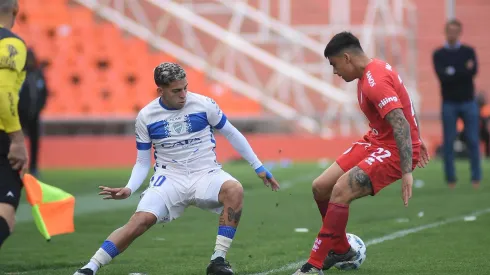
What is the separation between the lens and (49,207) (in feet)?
28.6

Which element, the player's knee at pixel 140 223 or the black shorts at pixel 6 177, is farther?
the player's knee at pixel 140 223

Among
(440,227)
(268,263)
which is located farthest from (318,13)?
(268,263)

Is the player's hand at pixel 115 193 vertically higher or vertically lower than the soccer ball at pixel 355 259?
higher

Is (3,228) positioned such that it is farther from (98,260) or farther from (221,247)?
(221,247)

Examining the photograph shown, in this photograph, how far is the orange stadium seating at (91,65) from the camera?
88.2 feet

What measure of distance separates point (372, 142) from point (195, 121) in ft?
4.12

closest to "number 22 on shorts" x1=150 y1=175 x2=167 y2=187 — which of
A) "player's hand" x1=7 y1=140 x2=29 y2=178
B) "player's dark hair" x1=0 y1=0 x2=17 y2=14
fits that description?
"player's hand" x1=7 y1=140 x2=29 y2=178

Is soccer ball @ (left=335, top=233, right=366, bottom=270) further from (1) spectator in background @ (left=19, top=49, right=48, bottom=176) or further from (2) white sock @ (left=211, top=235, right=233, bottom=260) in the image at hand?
(1) spectator in background @ (left=19, top=49, right=48, bottom=176)

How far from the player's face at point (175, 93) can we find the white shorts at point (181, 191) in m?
0.52

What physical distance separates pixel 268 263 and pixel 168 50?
19.7 metres

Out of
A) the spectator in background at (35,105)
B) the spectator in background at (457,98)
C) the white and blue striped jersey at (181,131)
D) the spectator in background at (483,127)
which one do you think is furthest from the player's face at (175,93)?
the spectator in background at (483,127)

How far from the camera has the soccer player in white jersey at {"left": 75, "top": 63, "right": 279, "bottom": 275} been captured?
760 cm

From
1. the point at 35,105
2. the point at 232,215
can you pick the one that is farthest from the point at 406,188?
the point at 35,105

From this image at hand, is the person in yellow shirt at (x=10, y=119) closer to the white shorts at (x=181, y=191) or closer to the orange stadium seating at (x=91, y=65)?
the white shorts at (x=181, y=191)
